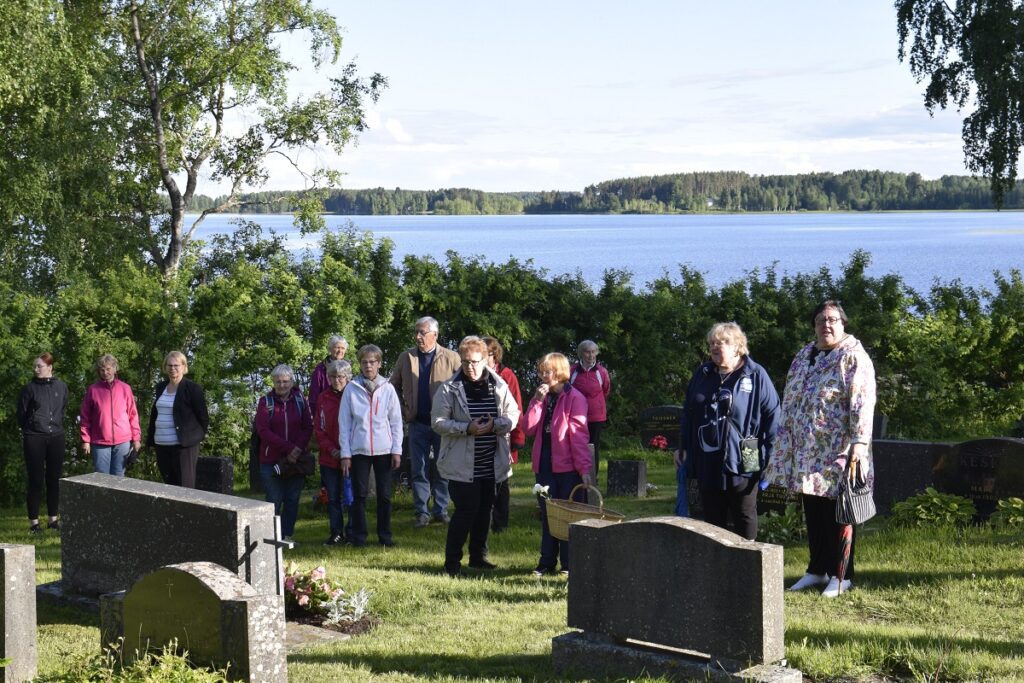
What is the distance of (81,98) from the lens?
21.1 m

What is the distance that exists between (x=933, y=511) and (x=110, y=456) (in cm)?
777

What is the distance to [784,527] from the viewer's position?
10.2 meters

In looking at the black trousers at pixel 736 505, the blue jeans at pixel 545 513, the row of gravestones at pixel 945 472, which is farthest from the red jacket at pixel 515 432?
the black trousers at pixel 736 505

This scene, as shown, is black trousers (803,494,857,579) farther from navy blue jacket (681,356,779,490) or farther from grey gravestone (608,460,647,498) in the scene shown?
grey gravestone (608,460,647,498)

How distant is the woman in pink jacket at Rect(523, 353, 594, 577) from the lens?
9.03 m

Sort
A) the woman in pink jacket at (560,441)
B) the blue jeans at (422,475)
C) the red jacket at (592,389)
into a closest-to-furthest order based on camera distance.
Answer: the woman in pink jacket at (560,441) < the blue jeans at (422,475) < the red jacket at (592,389)

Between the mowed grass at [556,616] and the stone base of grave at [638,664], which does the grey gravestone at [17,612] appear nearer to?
Answer: the mowed grass at [556,616]

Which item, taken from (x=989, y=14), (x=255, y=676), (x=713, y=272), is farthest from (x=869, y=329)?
(x=713, y=272)

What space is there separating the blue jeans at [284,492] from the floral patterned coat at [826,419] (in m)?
4.61

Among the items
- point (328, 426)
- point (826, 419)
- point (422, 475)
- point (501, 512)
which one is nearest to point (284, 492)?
point (328, 426)

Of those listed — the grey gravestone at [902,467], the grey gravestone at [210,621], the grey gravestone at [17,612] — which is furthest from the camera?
the grey gravestone at [902,467]

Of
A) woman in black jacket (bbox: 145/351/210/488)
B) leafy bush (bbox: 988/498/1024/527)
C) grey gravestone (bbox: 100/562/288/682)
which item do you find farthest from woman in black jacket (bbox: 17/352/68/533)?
leafy bush (bbox: 988/498/1024/527)

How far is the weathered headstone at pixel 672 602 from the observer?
227 inches

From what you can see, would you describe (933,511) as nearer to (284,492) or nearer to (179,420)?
(284,492)
